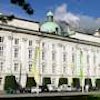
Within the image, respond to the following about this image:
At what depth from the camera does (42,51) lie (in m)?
87.4

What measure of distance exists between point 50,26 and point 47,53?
403 inches

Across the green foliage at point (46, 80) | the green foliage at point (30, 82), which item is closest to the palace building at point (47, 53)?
the green foliage at point (46, 80)

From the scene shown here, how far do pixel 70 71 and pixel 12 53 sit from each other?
19.4 metres

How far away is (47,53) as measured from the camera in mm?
88750

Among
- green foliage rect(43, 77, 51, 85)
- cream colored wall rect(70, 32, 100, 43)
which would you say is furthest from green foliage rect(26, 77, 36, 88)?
cream colored wall rect(70, 32, 100, 43)

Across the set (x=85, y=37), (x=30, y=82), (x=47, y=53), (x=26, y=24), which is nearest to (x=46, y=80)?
(x=30, y=82)

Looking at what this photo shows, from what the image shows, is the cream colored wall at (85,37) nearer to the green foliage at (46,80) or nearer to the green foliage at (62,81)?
the green foliage at (62,81)

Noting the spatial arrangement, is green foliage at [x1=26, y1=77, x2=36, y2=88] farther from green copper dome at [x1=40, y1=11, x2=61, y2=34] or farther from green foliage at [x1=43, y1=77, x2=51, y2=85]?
green copper dome at [x1=40, y1=11, x2=61, y2=34]

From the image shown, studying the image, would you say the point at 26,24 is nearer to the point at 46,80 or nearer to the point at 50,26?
the point at 50,26

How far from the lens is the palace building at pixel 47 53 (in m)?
80.0

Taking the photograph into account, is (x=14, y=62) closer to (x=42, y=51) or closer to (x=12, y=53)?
(x=12, y=53)

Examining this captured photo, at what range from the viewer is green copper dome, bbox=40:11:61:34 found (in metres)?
94.7

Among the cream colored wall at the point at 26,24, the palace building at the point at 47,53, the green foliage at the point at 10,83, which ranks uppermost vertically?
the cream colored wall at the point at 26,24

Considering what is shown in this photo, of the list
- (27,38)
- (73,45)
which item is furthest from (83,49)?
(27,38)
